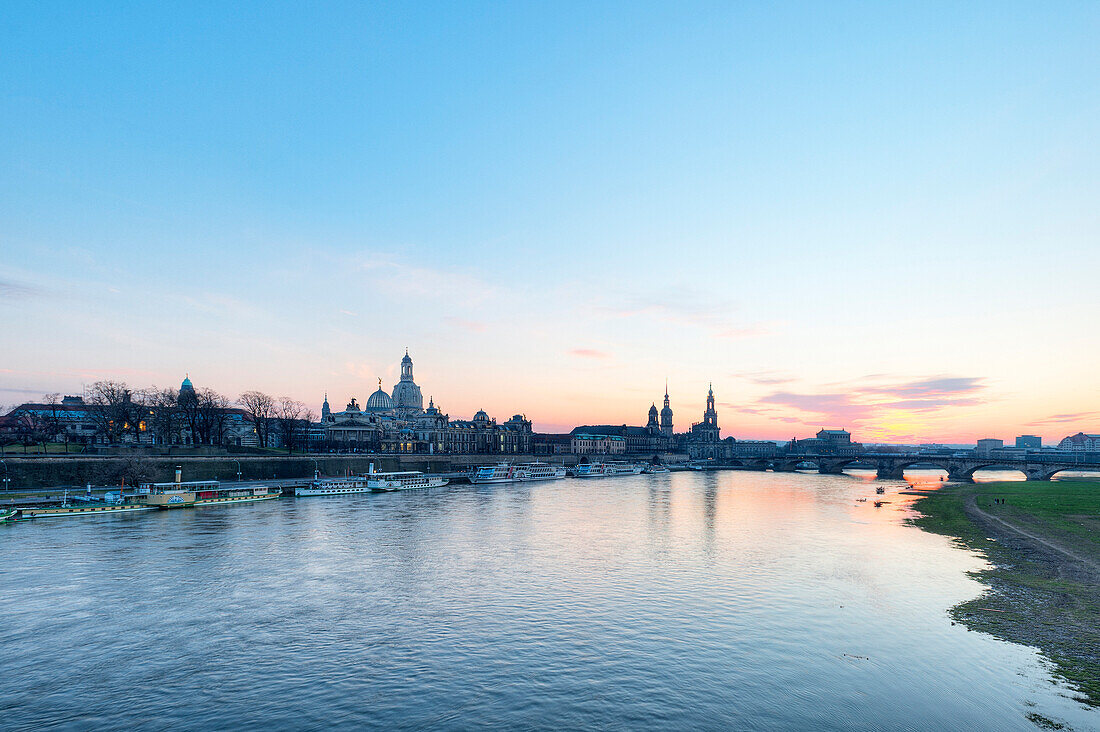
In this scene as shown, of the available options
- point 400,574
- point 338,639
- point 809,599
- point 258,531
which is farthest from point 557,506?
point 338,639

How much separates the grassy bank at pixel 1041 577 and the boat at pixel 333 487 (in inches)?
3810

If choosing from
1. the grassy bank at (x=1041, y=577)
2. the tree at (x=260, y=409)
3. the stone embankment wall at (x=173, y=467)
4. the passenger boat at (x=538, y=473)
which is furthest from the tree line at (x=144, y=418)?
the grassy bank at (x=1041, y=577)

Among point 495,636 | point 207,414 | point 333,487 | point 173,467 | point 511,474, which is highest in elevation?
point 207,414

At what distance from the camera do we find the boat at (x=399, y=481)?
121 meters

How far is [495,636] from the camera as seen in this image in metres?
31.5

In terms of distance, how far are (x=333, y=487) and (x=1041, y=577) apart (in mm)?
105237

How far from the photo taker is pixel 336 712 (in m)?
23.0

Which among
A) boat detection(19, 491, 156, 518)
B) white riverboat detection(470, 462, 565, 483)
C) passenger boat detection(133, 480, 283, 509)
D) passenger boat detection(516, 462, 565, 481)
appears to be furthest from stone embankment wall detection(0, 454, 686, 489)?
passenger boat detection(516, 462, 565, 481)

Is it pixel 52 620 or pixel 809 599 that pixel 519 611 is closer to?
pixel 809 599

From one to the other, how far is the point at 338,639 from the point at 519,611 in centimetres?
1086

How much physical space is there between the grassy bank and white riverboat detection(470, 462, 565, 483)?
98.9 meters

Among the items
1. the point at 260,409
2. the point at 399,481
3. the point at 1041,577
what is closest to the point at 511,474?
the point at 399,481

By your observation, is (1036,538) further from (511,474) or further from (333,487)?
(511,474)

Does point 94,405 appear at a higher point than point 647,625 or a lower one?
higher
